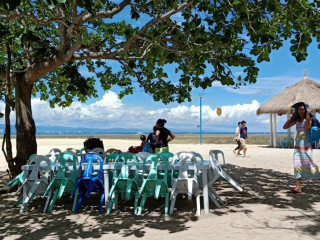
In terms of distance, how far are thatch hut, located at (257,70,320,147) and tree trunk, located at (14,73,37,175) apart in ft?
57.9

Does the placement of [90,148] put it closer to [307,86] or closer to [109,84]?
[109,84]

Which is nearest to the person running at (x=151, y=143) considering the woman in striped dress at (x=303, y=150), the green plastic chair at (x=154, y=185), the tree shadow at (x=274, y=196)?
the tree shadow at (x=274, y=196)

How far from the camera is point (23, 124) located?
8.67 metres

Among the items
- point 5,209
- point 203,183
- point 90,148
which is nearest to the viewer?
point 203,183

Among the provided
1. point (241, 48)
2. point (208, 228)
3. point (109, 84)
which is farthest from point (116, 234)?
point (109, 84)

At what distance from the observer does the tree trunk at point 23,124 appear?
8594mm

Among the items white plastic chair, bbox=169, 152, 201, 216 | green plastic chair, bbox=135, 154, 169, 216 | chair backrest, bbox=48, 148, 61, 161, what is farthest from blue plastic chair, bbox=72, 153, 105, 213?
chair backrest, bbox=48, 148, 61, 161

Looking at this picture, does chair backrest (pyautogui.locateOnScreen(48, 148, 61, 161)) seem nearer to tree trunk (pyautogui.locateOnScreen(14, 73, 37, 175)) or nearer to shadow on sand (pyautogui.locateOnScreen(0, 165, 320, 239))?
tree trunk (pyautogui.locateOnScreen(14, 73, 37, 175))

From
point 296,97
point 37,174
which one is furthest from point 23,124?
point 296,97

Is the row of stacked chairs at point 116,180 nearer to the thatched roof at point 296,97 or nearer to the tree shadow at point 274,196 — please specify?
the tree shadow at point 274,196

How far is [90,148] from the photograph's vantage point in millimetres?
9312

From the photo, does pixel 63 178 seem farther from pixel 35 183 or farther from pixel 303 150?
pixel 303 150

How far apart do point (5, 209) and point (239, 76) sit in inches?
231

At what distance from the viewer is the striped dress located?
23.6ft
